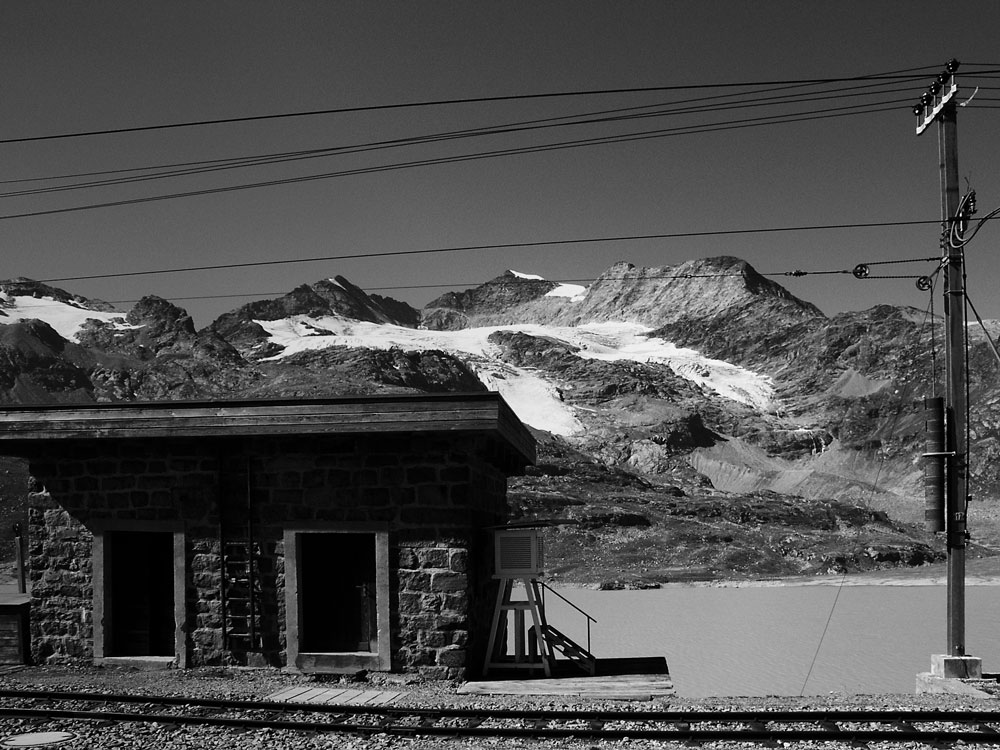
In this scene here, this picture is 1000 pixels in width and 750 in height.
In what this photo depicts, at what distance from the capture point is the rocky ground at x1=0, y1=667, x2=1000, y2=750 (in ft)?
30.3

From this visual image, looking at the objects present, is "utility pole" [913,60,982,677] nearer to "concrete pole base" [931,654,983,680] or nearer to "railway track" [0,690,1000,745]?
"concrete pole base" [931,654,983,680]

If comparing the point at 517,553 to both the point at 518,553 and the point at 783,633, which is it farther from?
the point at 783,633

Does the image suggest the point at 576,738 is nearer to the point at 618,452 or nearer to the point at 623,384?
the point at 618,452

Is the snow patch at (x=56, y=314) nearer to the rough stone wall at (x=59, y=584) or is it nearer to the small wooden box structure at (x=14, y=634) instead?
the small wooden box structure at (x=14, y=634)

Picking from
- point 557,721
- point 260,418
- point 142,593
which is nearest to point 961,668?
point 557,721

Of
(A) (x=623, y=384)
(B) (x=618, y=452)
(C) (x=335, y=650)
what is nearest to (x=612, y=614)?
(C) (x=335, y=650)

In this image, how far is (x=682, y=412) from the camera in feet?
429

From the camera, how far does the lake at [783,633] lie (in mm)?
19656

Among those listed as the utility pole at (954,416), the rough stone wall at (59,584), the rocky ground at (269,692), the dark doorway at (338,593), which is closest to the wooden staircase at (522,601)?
the rocky ground at (269,692)

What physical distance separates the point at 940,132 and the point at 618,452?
97529 millimetres

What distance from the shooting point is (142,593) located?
14.3m

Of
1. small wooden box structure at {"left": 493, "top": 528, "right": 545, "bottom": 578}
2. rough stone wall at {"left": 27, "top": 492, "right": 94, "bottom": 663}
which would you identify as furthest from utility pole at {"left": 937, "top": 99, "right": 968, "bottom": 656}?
rough stone wall at {"left": 27, "top": 492, "right": 94, "bottom": 663}

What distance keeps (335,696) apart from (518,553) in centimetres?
317

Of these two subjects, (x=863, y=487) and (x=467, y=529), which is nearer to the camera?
(x=467, y=529)
